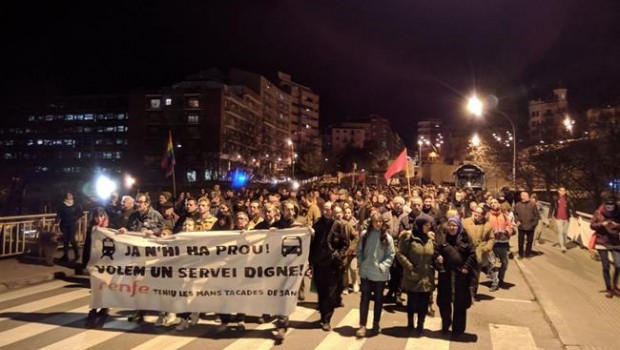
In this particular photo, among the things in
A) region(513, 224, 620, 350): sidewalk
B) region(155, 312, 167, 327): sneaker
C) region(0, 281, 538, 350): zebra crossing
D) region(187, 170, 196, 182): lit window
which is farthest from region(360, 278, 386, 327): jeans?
region(187, 170, 196, 182): lit window

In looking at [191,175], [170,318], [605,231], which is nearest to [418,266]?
[170,318]

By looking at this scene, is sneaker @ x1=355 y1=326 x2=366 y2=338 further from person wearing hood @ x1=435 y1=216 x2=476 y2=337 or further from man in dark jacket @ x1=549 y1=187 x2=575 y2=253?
man in dark jacket @ x1=549 y1=187 x2=575 y2=253

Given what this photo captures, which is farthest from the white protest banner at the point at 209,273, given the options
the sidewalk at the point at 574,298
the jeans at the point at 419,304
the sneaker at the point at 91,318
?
the sidewalk at the point at 574,298

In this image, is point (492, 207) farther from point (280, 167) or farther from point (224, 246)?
point (280, 167)

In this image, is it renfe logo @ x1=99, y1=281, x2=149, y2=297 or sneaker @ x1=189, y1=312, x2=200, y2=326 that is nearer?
renfe logo @ x1=99, y1=281, x2=149, y2=297

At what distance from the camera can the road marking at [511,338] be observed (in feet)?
24.1

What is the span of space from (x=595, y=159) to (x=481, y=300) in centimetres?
2014

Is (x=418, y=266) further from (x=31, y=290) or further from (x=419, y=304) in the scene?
(x=31, y=290)

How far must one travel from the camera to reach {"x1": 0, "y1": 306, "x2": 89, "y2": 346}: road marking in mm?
7523

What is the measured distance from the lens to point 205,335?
25.3 feet

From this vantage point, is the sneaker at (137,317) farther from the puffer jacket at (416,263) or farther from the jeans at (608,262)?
the jeans at (608,262)

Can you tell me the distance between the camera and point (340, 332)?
798cm

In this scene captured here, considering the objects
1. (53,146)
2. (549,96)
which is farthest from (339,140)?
(53,146)

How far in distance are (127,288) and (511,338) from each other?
555 cm
